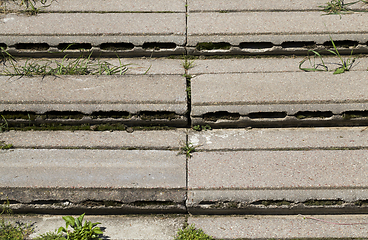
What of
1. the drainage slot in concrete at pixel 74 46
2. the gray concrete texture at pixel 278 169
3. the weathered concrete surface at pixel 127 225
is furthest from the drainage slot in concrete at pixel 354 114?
the drainage slot in concrete at pixel 74 46

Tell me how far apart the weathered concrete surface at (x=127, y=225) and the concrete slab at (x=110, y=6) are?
1.78 metres

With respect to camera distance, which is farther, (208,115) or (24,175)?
(208,115)

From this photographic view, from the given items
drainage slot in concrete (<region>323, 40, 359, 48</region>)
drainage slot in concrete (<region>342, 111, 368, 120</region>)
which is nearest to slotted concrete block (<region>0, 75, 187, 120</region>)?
drainage slot in concrete (<region>342, 111, 368, 120</region>)

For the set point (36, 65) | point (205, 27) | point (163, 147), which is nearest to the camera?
point (163, 147)

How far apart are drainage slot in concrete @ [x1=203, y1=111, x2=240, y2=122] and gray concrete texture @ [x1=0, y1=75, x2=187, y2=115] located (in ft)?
0.58

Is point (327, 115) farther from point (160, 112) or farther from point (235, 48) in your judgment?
point (160, 112)

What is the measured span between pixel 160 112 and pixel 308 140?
1.07 meters

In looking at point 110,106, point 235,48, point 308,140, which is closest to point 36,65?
point 110,106

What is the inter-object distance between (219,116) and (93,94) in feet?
3.08

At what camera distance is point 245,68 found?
2490mm

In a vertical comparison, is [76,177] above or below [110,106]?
below

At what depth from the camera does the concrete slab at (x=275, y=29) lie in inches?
100

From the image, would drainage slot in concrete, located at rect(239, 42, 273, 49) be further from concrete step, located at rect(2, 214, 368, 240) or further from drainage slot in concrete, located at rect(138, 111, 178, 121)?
concrete step, located at rect(2, 214, 368, 240)

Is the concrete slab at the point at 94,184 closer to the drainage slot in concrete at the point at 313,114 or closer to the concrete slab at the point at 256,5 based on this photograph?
the drainage slot in concrete at the point at 313,114
